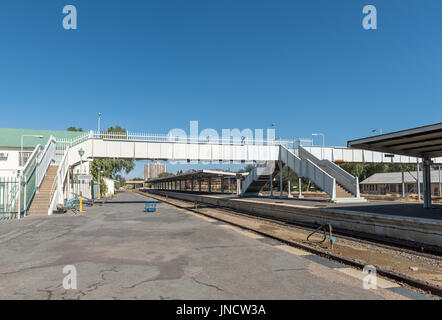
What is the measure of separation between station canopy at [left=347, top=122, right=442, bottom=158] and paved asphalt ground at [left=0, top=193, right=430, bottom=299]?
7.40 m

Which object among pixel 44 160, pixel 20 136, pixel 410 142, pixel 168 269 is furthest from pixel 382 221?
pixel 20 136

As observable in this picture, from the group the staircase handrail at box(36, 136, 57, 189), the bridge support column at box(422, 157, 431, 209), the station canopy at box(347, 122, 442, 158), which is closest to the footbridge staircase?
the bridge support column at box(422, 157, 431, 209)

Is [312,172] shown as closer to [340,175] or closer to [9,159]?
[340,175]

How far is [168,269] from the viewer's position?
6957 millimetres

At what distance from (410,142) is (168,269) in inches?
529

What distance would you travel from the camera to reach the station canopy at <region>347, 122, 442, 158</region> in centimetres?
1214

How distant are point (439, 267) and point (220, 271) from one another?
568 cm

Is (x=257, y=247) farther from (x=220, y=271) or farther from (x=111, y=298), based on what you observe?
(x=111, y=298)

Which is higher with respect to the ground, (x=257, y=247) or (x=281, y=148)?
(x=281, y=148)

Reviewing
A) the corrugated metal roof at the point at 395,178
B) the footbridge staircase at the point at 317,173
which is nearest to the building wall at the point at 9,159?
the footbridge staircase at the point at 317,173

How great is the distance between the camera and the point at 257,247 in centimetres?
Result: 970

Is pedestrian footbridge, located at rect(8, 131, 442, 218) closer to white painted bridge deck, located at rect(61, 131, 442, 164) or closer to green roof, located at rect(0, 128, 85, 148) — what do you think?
white painted bridge deck, located at rect(61, 131, 442, 164)

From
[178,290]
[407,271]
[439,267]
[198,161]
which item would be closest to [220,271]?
[178,290]
